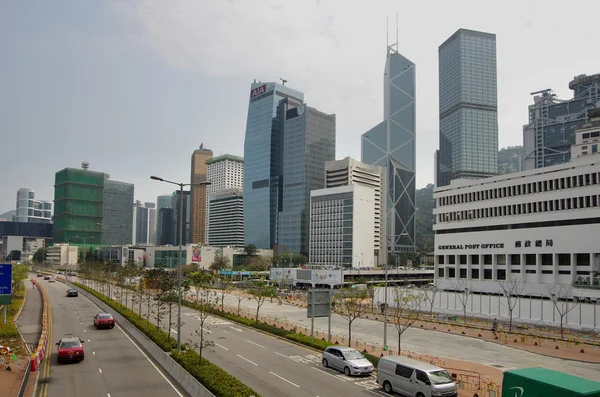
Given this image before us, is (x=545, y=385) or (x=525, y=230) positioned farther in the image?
(x=525, y=230)

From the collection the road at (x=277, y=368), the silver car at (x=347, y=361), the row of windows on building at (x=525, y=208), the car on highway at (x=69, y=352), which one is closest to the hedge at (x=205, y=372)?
the road at (x=277, y=368)

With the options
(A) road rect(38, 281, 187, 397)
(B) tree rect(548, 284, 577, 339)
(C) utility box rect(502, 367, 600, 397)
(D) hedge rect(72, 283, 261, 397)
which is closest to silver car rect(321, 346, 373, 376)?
(D) hedge rect(72, 283, 261, 397)

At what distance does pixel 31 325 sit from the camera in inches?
2010

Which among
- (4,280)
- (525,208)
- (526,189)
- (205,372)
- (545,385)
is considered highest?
(526,189)

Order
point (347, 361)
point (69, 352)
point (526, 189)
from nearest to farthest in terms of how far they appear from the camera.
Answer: point (347, 361)
point (69, 352)
point (526, 189)

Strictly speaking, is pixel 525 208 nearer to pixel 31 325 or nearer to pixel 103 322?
pixel 103 322

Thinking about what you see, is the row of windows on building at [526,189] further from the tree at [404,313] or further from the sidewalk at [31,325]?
the sidewalk at [31,325]

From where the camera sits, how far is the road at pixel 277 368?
27016mm

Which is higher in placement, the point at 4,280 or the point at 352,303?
the point at 4,280

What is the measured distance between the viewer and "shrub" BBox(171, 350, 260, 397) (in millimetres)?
23156

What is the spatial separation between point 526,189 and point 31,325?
2967 inches

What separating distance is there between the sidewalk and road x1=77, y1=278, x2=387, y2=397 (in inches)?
440

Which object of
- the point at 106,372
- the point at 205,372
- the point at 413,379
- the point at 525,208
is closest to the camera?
the point at 413,379

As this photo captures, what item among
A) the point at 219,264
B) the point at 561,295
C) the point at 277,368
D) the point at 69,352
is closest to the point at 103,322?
the point at 69,352
